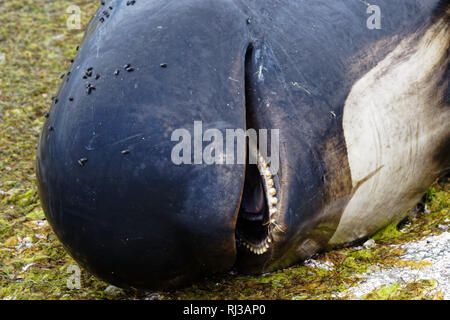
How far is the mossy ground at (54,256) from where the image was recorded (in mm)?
2365

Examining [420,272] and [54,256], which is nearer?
[420,272]

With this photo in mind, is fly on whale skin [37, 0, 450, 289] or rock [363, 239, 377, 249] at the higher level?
fly on whale skin [37, 0, 450, 289]

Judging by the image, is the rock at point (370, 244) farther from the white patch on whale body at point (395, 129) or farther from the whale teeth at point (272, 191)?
the whale teeth at point (272, 191)

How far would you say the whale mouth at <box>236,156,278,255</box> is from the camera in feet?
7.14

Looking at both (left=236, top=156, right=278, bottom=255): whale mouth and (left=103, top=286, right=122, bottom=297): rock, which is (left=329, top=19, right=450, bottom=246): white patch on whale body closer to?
(left=236, top=156, right=278, bottom=255): whale mouth

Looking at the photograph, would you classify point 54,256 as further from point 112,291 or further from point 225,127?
point 225,127

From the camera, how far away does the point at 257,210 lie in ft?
7.37

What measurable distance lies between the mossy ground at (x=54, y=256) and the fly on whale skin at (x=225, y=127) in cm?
9

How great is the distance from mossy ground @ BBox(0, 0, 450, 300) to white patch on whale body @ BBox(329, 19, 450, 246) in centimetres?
13

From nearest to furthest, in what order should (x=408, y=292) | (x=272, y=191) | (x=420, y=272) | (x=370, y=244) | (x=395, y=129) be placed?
(x=272, y=191), (x=408, y=292), (x=420, y=272), (x=395, y=129), (x=370, y=244)

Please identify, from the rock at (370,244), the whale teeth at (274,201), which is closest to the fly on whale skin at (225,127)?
the whale teeth at (274,201)

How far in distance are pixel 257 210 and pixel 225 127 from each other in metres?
0.35

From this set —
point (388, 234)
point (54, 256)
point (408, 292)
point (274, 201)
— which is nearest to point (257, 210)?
point (274, 201)

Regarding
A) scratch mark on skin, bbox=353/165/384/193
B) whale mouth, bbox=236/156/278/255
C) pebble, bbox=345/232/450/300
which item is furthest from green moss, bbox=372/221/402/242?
whale mouth, bbox=236/156/278/255
